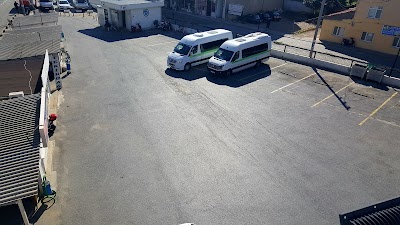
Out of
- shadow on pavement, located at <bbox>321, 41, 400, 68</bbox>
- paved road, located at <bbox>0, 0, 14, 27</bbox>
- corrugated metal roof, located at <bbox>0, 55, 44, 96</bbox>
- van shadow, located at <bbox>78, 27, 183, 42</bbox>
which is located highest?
corrugated metal roof, located at <bbox>0, 55, 44, 96</bbox>

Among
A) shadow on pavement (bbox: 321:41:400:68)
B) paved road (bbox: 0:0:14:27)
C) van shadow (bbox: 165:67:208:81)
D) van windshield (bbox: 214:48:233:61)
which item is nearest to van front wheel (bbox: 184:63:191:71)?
van shadow (bbox: 165:67:208:81)

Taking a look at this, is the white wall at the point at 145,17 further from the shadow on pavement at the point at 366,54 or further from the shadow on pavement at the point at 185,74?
the shadow on pavement at the point at 366,54

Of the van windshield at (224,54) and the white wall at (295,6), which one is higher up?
the white wall at (295,6)

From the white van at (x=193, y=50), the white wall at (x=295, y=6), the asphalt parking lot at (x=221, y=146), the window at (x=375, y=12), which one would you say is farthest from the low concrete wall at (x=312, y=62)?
the white wall at (x=295, y=6)

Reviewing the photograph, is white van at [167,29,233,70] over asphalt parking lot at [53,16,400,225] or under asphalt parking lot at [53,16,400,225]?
over

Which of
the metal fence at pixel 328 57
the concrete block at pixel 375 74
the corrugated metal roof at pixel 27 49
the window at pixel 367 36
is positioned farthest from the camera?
the window at pixel 367 36

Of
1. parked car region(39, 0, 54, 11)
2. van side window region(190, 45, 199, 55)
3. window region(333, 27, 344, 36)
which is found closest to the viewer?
van side window region(190, 45, 199, 55)

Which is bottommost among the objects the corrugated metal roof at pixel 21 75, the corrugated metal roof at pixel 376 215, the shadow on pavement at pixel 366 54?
the shadow on pavement at pixel 366 54

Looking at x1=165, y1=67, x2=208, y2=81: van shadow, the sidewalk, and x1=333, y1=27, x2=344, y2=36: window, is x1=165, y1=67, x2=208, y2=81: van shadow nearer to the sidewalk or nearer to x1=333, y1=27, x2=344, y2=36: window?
the sidewalk
